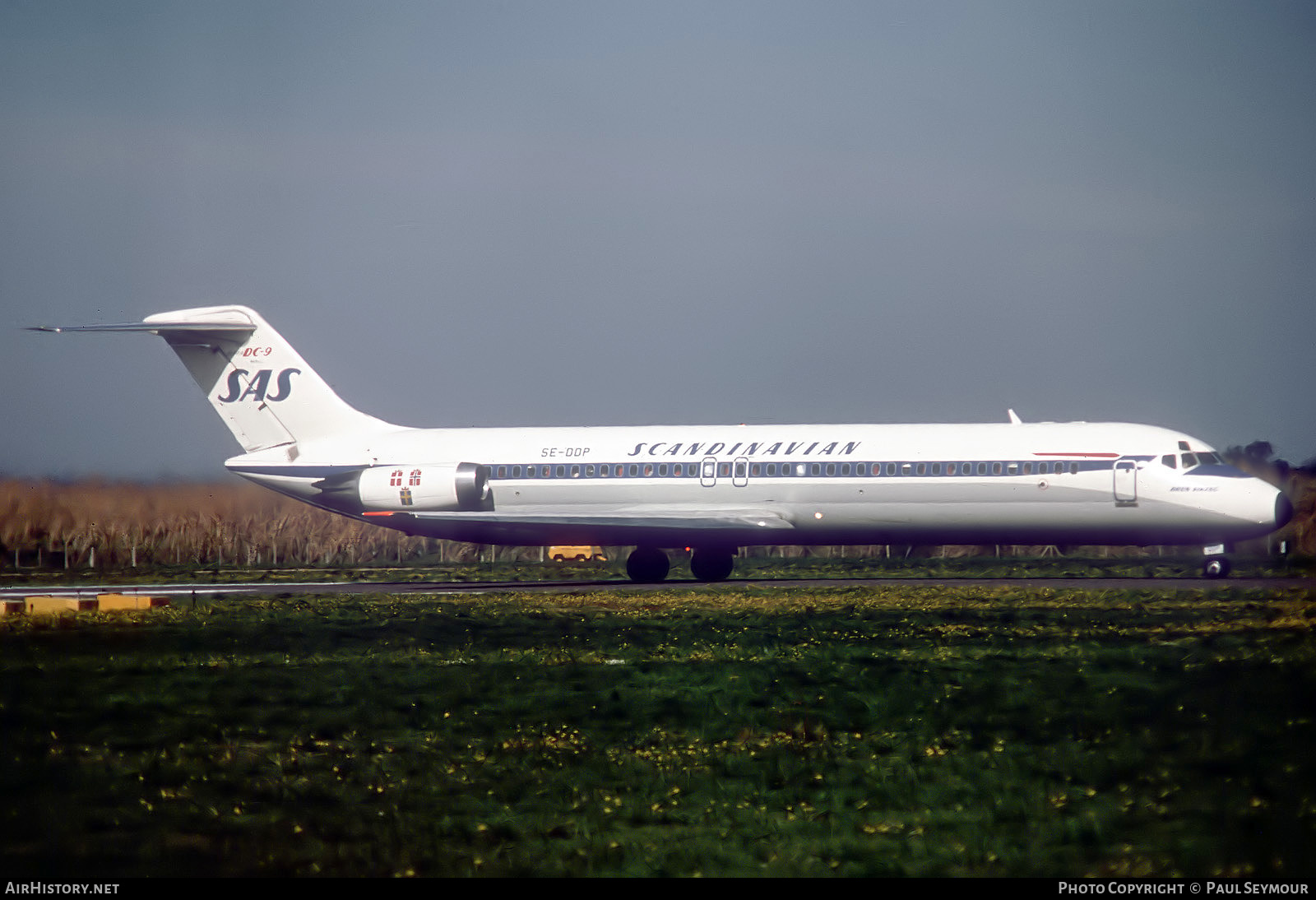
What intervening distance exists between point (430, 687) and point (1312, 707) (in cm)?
839

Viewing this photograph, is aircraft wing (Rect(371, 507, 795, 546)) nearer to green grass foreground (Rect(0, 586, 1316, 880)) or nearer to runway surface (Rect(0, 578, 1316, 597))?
runway surface (Rect(0, 578, 1316, 597))

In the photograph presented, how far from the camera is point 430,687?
1456 cm

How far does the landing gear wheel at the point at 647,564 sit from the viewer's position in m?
34.7

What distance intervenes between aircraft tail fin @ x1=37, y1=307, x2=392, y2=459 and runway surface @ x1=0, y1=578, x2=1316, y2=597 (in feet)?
13.5

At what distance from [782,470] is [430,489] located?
8.58 m

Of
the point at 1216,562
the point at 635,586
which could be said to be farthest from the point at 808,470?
the point at 1216,562

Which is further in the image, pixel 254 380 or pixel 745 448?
pixel 254 380

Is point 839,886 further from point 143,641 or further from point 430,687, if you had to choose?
point 143,641

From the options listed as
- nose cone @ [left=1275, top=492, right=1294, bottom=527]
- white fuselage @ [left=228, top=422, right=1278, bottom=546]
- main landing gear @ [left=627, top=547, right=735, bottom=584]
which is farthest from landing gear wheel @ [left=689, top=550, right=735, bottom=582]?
nose cone @ [left=1275, top=492, right=1294, bottom=527]

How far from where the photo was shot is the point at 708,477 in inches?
1286

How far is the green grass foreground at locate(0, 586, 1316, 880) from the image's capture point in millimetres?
7770

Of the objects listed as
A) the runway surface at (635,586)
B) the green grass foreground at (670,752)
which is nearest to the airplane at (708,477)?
the runway surface at (635,586)

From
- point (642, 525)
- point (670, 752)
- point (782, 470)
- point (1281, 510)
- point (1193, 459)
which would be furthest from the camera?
point (782, 470)

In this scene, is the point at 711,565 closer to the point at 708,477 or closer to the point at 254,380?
the point at 708,477
